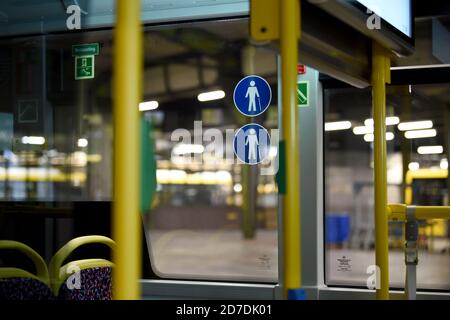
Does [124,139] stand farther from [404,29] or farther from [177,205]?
[177,205]

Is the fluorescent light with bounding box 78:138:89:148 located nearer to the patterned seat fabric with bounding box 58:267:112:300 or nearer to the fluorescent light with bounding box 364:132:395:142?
the patterned seat fabric with bounding box 58:267:112:300

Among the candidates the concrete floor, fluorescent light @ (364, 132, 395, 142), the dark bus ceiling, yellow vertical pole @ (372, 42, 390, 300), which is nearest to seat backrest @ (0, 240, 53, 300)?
yellow vertical pole @ (372, 42, 390, 300)

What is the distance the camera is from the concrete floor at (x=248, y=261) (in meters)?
4.93

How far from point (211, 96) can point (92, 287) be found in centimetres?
303

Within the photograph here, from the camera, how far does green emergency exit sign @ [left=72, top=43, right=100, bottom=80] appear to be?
512 centimetres

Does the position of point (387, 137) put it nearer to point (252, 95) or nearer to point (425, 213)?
point (252, 95)

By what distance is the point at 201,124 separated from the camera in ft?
18.4

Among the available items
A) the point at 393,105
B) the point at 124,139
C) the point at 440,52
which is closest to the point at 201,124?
the point at 393,105

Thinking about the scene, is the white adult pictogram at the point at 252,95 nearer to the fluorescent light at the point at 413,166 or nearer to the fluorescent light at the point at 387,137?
the fluorescent light at the point at 387,137

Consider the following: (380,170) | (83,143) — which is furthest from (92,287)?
(83,143)

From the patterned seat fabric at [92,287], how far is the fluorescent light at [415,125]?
2.68 meters

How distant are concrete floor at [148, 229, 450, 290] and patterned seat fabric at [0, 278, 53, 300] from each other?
2513mm

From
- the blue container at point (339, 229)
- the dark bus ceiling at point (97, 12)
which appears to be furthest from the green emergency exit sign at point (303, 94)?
the blue container at point (339, 229)
